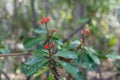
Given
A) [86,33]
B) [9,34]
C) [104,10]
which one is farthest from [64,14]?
[86,33]

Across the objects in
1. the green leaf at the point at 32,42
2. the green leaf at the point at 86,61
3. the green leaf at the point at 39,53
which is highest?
the green leaf at the point at 32,42

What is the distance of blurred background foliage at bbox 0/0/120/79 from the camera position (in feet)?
10.6

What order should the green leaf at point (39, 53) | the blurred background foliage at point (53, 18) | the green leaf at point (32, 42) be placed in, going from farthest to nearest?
the blurred background foliage at point (53, 18) < the green leaf at point (32, 42) < the green leaf at point (39, 53)

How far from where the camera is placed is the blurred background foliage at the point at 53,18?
10.6 ft

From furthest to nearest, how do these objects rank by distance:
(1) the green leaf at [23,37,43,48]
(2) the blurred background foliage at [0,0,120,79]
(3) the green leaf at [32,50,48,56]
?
(2) the blurred background foliage at [0,0,120,79] < (1) the green leaf at [23,37,43,48] < (3) the green leaf at [32,50,48,56]

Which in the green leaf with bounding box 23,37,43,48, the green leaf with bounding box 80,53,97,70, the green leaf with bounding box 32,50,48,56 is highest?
the green leaf with bounding box 23,37,43,48

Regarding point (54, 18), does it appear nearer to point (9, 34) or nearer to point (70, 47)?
point (9, 34)

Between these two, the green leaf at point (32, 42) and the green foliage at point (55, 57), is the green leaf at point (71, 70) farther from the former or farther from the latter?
the green leaf at point (32, 42)

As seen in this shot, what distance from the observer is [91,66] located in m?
1.69

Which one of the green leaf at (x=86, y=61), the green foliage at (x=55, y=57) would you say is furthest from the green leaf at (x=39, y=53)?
the green leaf at (x=86, y=61)

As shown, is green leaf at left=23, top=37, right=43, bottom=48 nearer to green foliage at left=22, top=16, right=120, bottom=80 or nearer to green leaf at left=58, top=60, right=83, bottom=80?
green foliage at left=22, top=16, right=120, bottom=80

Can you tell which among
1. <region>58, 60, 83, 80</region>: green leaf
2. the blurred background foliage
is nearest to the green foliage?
<region>58, 60, 83, 80</region>: green leaf

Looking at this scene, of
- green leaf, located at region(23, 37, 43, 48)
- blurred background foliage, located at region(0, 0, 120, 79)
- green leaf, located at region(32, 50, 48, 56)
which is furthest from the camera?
blurred background foliage, located at region(0, 0, 120, 79)

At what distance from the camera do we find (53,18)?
468 centimetres
